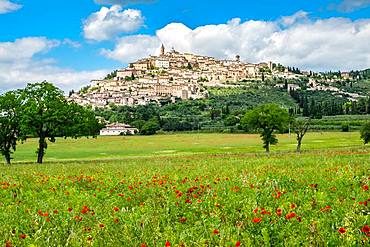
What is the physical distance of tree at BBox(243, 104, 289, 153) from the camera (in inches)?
2955

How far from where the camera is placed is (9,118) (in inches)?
2013

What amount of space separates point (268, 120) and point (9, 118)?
44311 millimetres

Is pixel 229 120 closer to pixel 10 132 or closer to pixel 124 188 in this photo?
pixel 10 132

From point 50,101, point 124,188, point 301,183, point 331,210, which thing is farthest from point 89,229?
point 50,101

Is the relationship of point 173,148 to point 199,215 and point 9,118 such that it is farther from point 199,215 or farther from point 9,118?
point 199,215

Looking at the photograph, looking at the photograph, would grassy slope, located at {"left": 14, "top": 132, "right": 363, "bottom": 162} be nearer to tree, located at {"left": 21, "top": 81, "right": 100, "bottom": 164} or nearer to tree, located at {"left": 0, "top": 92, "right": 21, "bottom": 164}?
tree, located at {"left": 0, "top": 92, "right": 21, "bottom": 164}

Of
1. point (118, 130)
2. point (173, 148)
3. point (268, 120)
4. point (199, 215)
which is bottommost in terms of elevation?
point (173, 148)

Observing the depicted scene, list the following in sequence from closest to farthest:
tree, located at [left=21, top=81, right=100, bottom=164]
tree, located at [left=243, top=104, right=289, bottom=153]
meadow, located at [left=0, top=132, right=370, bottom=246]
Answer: meadow, located at [left=0, top=132, right=370, bottom=246], tree, located at [left=21, top=81, right=100, bottom=164], tree, located at [left=243, top=104, right=289, bottom=153]

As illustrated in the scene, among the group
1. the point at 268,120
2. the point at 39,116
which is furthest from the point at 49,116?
the point at 268,120

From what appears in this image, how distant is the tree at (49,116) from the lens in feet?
160

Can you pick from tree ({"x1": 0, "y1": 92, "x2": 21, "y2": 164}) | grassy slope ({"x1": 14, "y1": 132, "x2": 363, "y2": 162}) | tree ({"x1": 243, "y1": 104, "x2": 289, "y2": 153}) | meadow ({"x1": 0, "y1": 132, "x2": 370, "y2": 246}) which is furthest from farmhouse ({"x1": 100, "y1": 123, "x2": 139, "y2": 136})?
meadow ({"x1": 0, "y1": 132, "x2": 370, "y2": 246})

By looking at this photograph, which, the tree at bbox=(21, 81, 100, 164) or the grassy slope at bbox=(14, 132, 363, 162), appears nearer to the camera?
the tree at bbox=(21, 81, 100, 164)

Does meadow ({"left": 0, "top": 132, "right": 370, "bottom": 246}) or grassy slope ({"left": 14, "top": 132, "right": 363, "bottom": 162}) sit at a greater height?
meadow ({"left": 0, "top": 132, "right": 370, "bottom": 246})

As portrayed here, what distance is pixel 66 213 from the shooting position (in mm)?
9477
